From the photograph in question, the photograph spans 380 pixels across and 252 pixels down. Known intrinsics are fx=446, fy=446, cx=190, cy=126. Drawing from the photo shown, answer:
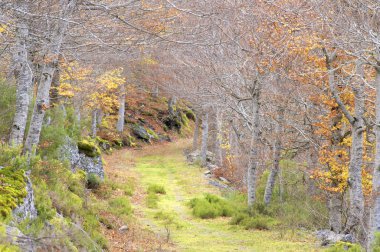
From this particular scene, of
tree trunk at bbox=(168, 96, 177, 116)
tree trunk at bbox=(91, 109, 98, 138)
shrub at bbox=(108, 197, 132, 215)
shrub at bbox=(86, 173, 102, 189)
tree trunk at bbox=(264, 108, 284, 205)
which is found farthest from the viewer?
tree trunk at bbox=(168, 96, 177, 116)

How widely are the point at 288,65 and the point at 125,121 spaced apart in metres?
24.2

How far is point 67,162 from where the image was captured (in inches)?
428

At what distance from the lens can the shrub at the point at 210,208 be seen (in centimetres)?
1319

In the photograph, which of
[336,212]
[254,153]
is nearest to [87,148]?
[254,153]

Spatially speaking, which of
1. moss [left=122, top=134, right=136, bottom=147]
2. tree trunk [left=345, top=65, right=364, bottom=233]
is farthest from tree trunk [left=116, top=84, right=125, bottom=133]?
tree trunk [left=345, top=65, right=364, bottom=233]

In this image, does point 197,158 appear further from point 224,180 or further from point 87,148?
point 87,148

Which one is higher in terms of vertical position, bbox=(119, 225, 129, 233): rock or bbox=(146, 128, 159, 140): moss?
bbox=(146, 128, 159, 140): moss

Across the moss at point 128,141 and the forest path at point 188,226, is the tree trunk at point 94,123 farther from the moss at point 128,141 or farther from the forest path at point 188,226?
the moss at point 128,141

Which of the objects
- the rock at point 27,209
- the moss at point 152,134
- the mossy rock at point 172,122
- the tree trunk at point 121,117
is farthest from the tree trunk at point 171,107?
the rock at point 27,209

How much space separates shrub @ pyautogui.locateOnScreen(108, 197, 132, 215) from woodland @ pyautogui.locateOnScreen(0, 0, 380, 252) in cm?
6

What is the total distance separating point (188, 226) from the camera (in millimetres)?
11820

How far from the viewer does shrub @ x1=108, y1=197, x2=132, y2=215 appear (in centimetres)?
1156

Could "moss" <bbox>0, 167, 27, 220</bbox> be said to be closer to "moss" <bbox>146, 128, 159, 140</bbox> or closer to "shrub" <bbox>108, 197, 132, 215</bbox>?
"shrub" <bbox>108, 197, 132, 215</bbox>

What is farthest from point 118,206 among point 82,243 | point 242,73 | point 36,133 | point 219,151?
point 219,151
